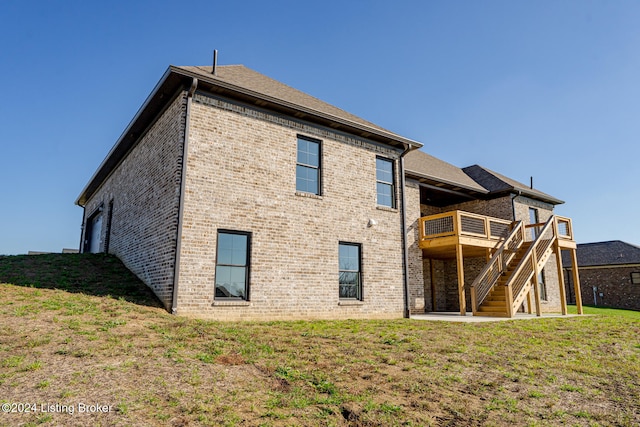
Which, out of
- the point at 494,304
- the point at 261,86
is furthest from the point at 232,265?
the point at 494,304

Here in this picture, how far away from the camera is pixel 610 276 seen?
104 feet

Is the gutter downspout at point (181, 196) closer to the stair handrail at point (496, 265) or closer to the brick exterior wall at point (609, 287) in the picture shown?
the stair handrail at point (496, 265)

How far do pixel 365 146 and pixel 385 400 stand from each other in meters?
9.79

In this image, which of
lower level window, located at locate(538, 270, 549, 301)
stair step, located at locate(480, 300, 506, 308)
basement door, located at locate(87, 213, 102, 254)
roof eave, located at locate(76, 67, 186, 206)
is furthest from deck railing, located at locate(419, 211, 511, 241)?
basement door, located at locate(87, 213, 102, 254)

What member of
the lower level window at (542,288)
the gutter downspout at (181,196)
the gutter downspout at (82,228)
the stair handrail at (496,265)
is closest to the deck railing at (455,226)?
the stair handrail at (496,265)

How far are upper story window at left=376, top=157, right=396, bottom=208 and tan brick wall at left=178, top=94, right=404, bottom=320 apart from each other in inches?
21.2

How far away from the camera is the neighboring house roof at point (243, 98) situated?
1070cm

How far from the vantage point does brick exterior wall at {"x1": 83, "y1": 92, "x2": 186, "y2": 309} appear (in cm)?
1020

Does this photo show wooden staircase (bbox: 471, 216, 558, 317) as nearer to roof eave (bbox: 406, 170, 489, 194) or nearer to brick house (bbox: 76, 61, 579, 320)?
brick house (bbox: 76, 61, 579, 320)

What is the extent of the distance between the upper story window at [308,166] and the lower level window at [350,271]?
6.58 ft

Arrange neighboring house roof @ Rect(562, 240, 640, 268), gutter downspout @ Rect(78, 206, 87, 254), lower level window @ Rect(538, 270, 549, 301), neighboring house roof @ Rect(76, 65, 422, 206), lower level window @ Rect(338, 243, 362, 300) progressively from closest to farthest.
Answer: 1. neighboring house roof @ Rect(76, 65, 422, 206)
2. lower level window @ Rect(338, 243, 362, 300)
3. lower level window @ Rect(538, 270, 549, 301)
4. gutter downspout @ Rect(78, 206, 87, 254)
5. neighboring house roof @ Rect(562, 240, 640, 268)

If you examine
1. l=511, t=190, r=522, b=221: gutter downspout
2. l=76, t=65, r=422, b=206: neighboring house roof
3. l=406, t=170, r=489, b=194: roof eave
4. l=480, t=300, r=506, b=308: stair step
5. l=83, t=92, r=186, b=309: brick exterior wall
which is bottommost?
l=480, t=300, r=506, b=308: stair step

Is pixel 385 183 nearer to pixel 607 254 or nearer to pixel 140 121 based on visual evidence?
pixel 140 121

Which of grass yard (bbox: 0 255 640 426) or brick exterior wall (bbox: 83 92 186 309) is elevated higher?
brick exterior wall (bbox: 83 92 186 309)
